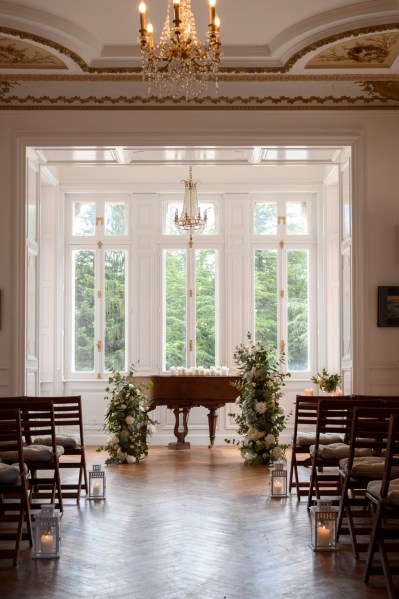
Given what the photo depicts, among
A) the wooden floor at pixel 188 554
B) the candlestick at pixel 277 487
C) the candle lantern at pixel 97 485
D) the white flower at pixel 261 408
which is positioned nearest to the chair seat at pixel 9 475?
the wooden floor at pixel 188 554

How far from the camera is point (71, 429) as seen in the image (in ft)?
40.8

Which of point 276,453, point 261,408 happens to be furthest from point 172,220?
point 276,453

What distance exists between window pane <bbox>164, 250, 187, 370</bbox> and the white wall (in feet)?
11.6

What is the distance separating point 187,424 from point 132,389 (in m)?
2.88

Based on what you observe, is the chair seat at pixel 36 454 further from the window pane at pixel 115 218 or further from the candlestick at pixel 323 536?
the window pane at pixel 115 218

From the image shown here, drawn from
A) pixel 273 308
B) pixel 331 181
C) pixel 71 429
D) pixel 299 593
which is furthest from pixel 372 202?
pixel 299 593

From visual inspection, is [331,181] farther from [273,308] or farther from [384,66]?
[384,66]

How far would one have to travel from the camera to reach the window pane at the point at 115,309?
42.6 feet

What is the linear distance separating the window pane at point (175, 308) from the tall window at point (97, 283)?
0.63 metres

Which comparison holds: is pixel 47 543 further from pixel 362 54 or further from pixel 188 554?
pixel 362 54

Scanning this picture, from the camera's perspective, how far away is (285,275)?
13.1 m

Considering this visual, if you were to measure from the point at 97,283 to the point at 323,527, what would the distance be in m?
8.42

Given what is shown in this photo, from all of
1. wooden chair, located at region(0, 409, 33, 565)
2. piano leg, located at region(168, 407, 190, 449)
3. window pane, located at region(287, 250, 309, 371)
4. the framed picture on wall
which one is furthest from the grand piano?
wooden chair, located at region(0, 409, 33, 565)

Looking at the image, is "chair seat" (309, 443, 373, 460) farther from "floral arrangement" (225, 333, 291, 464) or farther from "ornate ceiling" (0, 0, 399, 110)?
"ornate ceiling" (0, 0, 399, 110)
